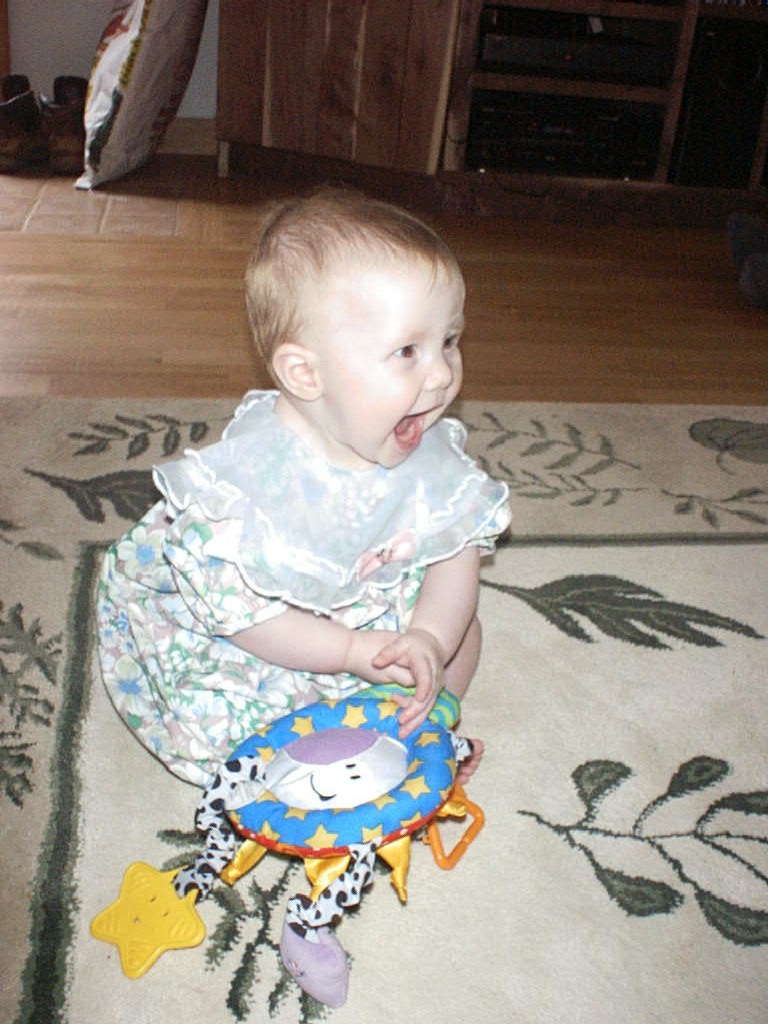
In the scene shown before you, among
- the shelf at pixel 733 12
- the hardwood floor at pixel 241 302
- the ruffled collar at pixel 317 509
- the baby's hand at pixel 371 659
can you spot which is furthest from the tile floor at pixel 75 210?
the baby's hand at pixel 371 659

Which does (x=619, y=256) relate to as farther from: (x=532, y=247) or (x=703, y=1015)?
(x=703, y=1015)

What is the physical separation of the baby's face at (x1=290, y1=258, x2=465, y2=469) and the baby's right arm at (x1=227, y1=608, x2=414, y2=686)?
14 centimetres

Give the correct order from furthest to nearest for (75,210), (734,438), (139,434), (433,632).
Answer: (75,210), (734,438), (139,434), (433,632)

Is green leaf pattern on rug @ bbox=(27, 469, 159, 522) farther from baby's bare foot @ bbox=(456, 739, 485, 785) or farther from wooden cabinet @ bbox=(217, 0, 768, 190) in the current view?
wooden cabinet @ bbox=(217, 0, 768, 190)

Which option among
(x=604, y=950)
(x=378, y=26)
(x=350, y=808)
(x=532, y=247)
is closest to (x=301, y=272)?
(x=350, y=808)

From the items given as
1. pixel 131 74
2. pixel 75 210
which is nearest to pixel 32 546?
pixel 75 210

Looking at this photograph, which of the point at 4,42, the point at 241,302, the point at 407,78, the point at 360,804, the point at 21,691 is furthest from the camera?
the point at 4,42

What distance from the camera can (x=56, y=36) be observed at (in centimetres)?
318

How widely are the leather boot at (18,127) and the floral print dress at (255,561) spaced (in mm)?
2283

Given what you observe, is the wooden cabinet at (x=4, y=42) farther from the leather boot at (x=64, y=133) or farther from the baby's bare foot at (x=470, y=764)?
the baby's bare foot at (x=470, y=764)

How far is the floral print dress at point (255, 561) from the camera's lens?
857 millimetres

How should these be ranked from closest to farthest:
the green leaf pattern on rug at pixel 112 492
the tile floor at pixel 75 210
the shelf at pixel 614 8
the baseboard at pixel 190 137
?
the green leaf pattern on rug at pixel 112 492
the tile floor at pixel 75 210
the shelf at pixel 614 8
the baseboard at pixel 190 137

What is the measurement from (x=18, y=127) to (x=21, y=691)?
2.34 metres

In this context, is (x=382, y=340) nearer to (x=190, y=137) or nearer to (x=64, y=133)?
(x=64, y=133)
